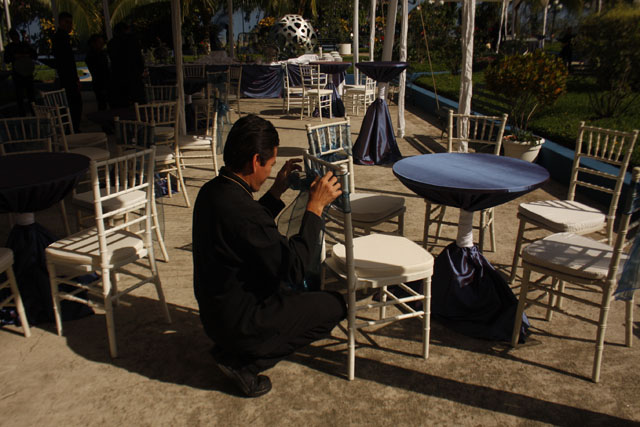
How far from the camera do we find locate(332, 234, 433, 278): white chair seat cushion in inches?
97.4

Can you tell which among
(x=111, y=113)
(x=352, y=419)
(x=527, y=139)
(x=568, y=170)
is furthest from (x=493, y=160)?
(x=111, y=113)

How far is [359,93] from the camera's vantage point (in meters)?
9.75

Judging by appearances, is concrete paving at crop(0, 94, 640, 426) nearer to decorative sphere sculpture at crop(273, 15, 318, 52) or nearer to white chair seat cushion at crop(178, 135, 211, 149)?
white chair seat cushion at crop(178, 135, 211, 149)

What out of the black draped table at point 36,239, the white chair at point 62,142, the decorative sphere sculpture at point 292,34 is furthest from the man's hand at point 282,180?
the decorative sphere sculpture at point 292,34

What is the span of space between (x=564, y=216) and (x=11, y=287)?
3171 millimetres

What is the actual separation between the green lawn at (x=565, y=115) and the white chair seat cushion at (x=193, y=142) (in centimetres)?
449

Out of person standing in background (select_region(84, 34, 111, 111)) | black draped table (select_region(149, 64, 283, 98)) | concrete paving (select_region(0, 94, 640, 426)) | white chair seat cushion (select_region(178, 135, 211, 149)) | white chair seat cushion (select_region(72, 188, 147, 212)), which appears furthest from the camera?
black draped table (select_region(149, 64, 283, 98))

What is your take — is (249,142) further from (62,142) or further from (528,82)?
(528,82)

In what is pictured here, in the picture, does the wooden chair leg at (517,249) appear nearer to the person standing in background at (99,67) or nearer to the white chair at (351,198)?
the white chair at (351,198)

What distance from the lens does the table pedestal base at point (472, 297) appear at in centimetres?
287

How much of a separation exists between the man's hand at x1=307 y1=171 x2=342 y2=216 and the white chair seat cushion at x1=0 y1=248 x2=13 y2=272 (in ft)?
5.46

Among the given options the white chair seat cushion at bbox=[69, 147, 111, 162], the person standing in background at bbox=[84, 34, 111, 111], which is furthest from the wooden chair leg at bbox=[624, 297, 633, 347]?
the person standing in background at bbox=[84, 34, 111, 111]

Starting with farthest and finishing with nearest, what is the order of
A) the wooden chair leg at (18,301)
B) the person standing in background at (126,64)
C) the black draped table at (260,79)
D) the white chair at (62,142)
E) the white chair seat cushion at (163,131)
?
1. the black draped table at (260,79)
2. the person standing in background at (126,64)
3. the white chair seat cushion at (163,131)
4. the white chair at (62,142)
5. the wooden chair leg at (18,301)

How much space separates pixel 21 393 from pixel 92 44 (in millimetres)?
7033
